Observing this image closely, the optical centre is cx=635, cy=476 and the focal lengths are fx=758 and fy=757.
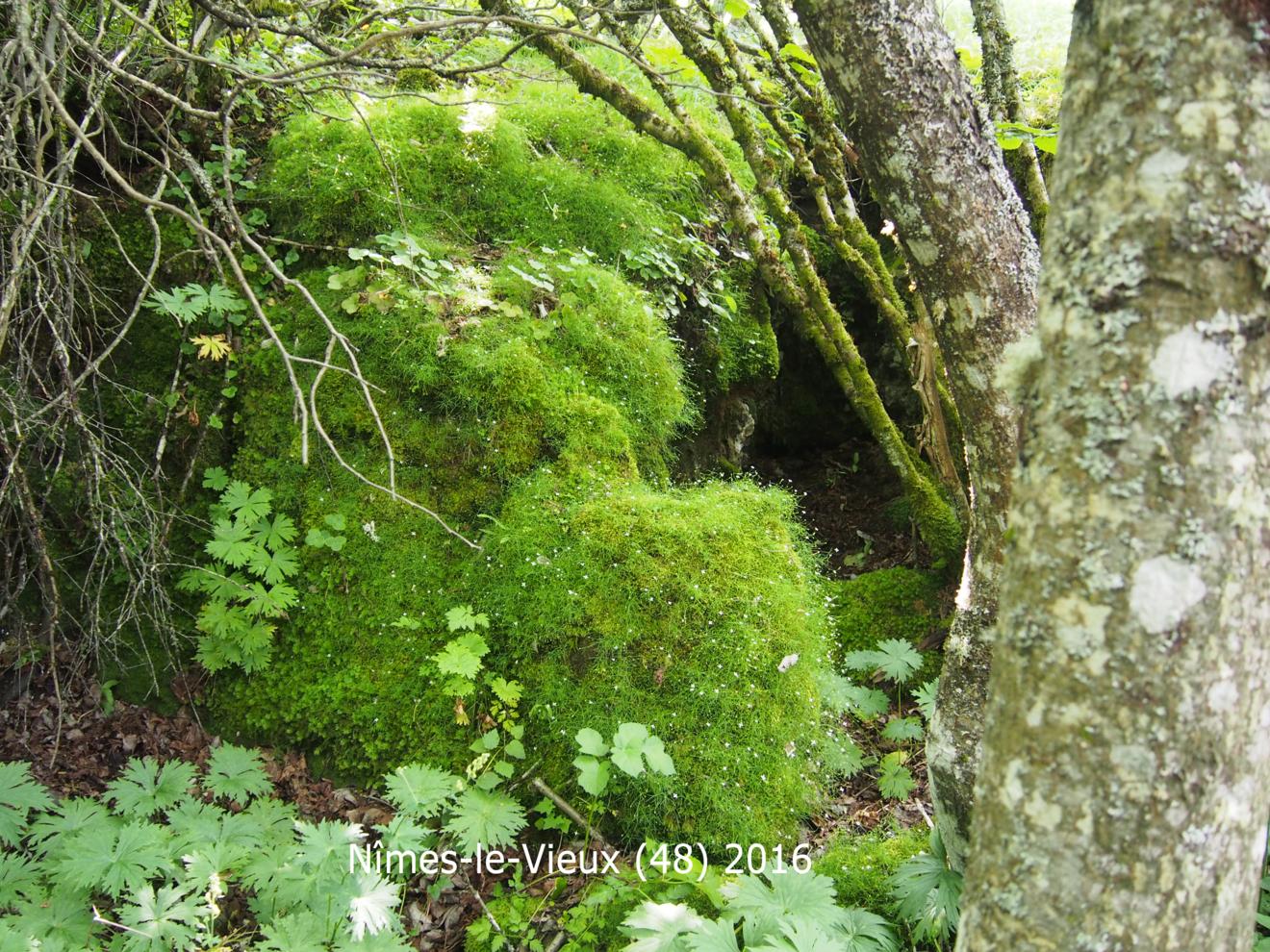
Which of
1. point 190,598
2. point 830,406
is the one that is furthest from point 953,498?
point 190,598

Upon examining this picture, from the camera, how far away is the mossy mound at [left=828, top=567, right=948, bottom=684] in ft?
13.2

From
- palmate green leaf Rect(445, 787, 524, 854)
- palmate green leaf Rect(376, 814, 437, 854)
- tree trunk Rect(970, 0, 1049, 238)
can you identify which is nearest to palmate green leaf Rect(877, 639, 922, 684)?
palmate green leaf Rect(445, 787, 524, 854)

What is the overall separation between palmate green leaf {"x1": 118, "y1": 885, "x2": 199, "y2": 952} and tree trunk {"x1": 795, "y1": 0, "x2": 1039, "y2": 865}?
238cm

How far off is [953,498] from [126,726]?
4012mm

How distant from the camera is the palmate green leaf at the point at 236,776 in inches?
109

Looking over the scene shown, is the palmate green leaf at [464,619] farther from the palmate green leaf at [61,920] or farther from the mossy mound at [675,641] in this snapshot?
the palmate green leaf at [61,920]

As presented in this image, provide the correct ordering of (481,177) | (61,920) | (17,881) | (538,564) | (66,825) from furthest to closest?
1. (481,177)
2. (538,564)
3. (66,825)
4. (17,881)
5. (61,920)

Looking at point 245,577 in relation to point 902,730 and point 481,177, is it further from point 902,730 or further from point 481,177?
point 902,730

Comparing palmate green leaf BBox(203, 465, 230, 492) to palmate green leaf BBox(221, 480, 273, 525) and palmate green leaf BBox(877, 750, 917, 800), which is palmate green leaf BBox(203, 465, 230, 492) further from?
palmate green leaf BBox(877, 750, 917, 800)

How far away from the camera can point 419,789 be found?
2.55 m

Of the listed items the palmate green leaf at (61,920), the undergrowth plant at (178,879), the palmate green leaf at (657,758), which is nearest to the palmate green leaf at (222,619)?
the undergrowth plant at (178,879)

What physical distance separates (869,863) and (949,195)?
A: 85.7 inches

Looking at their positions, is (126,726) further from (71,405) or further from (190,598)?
(71,405)

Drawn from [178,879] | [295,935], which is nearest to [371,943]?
[295,935]
